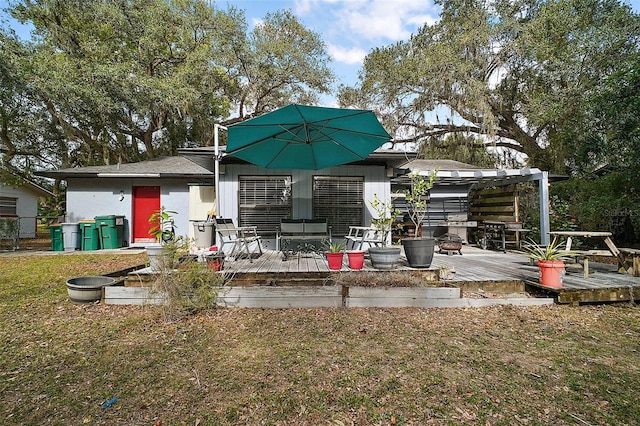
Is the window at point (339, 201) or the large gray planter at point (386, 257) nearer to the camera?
the large gray planter at point (386, 257)

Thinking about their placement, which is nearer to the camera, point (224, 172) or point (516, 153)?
point (224, 172)

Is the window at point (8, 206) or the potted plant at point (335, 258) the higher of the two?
the window at point (8, 206)

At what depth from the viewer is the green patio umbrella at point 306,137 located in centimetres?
427

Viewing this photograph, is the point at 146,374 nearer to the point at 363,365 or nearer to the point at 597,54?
the point at 363,365

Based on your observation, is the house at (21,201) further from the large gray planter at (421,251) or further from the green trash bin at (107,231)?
the large gray planter at (421,251)

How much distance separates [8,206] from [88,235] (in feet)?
25.9

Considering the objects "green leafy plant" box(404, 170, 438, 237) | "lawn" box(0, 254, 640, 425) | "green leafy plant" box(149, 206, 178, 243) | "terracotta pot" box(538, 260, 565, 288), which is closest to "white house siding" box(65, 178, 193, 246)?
"green leafy plant" box(149, 206, 178, 243)

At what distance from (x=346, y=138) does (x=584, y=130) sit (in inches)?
279

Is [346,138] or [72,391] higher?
[346,138]

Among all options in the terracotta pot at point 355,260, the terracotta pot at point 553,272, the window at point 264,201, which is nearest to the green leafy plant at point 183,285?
the terracotta pot at point 355,260

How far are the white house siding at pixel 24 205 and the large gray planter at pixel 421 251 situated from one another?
17058 millimetres

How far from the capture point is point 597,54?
32.6 ft

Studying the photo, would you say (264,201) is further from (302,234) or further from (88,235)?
(88,235)

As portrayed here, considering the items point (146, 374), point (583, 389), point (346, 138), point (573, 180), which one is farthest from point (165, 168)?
point (573, 180)
